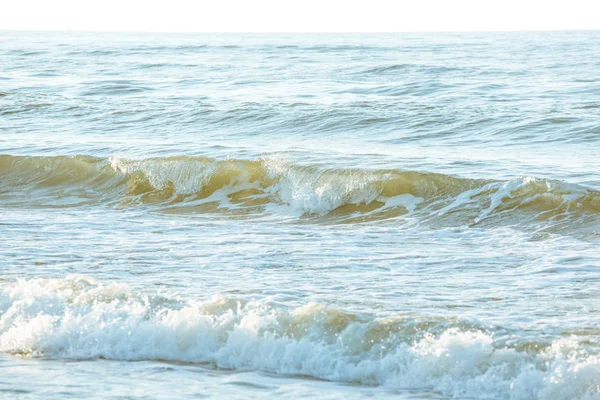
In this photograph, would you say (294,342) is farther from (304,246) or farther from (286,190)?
(286,190)

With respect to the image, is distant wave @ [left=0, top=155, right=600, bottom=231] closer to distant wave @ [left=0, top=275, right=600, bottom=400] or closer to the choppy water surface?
the choppy water surface

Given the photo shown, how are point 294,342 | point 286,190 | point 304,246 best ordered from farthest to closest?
point 286,190
point 304,246
point 294,342

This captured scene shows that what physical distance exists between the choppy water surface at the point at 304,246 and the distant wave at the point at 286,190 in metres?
0.04

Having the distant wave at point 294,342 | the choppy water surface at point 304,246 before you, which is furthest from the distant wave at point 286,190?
the distant wave at point 294,342

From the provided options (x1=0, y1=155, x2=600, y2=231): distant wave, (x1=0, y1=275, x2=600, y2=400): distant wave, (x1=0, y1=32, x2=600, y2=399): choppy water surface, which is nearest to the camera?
(x1=0, y1=275, x2=600, y2=400): distant wave

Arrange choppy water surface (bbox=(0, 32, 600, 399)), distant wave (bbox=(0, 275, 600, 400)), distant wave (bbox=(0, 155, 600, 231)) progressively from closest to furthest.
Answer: distant wave (bbox=(0, 275, 600, 400))
choppy water surface (bbox=(0, 32, 600, 399))
distant wave (bbox=(0, 155, 600, 231))

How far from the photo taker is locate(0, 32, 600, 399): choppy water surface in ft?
18.3

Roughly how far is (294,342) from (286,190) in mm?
5933

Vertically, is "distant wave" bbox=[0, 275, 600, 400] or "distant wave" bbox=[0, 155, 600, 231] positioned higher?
"distant wave" bbox=[0, 275, 600, 400]

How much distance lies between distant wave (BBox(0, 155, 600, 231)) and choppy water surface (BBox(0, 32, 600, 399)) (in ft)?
0.12

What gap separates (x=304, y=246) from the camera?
8758 mm

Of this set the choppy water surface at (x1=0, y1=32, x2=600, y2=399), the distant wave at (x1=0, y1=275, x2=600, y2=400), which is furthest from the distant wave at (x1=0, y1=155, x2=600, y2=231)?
the distant wave at (x1=0, y1=275, x2=600, y2=400)

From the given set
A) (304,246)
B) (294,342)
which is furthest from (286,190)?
(294,342)

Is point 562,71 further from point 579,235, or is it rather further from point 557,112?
point 579,235
